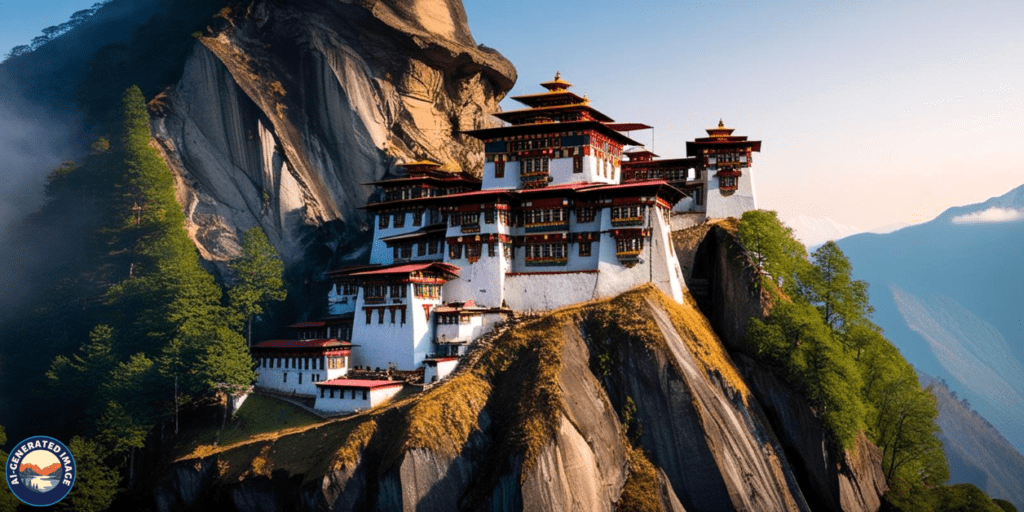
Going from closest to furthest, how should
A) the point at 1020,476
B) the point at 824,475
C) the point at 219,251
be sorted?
the point at 824,475 < the point at 219,251 < the point at 1020,476

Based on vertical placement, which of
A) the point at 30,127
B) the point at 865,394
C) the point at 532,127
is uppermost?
the point at 30,127

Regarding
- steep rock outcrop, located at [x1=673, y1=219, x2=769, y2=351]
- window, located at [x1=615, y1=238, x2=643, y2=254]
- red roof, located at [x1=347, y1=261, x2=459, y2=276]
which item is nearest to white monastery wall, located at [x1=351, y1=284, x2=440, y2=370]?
red roof, located at [x1=347, y1=261, x2=459, y2=276]

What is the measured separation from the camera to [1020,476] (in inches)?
6422

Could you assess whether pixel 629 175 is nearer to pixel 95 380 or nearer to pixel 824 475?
pixel 824 475

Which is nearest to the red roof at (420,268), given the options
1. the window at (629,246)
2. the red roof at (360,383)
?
the red roof at (360,383)

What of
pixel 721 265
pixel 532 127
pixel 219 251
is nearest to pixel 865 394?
pixel 721 265

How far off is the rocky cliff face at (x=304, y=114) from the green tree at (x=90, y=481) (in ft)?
82.3

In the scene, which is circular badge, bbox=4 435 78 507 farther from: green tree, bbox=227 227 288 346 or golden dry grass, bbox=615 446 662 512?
golden dry grass, bbox=615 446 662 512

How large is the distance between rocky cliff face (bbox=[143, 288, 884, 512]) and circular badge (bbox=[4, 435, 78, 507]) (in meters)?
5.74

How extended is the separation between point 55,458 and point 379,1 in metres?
55.3

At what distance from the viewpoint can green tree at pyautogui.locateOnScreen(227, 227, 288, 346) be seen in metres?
72.9

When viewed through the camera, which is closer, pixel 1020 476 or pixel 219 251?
pixel 219 251

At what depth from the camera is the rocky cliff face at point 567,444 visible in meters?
50.0

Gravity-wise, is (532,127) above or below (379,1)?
below
